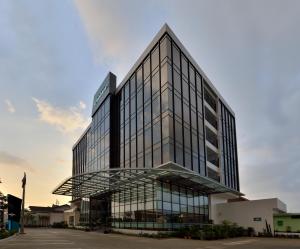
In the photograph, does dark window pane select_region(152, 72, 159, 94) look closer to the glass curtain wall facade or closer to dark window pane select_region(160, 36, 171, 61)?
the glass curtain wall facade

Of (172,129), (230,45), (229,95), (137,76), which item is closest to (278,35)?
(230,45)

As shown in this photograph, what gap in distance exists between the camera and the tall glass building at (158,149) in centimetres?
3206

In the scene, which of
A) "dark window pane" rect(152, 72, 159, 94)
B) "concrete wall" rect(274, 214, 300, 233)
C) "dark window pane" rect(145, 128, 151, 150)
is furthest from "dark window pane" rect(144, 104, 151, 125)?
"concrete wall" rect(274, 214, 300, 233)

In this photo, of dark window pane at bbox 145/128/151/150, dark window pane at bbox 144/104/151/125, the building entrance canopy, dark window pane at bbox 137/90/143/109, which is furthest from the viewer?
dark window pane at bbox 137/90/143/109

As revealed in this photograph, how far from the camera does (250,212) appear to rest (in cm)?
3891

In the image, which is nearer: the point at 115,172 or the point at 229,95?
the point at 115,172

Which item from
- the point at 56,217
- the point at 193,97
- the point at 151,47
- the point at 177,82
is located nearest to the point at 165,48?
the point at 151,47

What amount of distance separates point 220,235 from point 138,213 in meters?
8.62

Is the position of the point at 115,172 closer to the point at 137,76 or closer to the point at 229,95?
the point at 137,76

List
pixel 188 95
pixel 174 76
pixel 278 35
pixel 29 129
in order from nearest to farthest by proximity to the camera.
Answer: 1. pixel 278 35
2. pixel 29 129
3. pixel 174 76
4. pixel 188 95

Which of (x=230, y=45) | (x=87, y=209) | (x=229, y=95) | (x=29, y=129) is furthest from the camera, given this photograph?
(x=229, y=95)

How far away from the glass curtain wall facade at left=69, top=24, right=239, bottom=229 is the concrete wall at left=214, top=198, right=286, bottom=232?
9.56ft

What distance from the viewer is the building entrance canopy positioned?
29.9 metres

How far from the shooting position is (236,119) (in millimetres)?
57438
